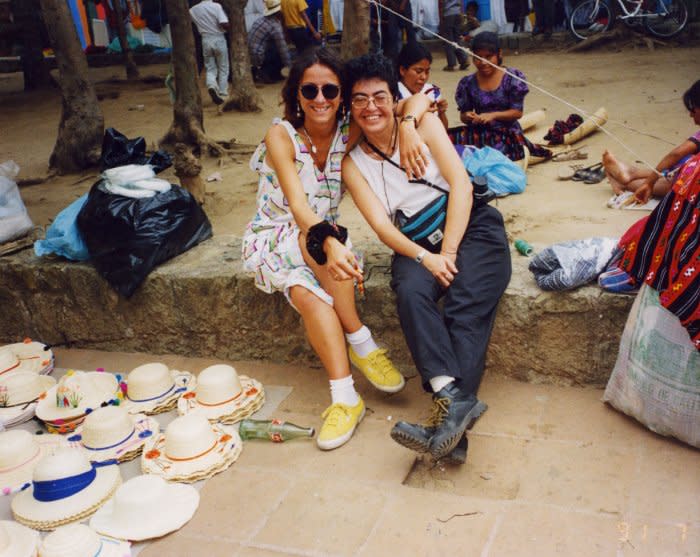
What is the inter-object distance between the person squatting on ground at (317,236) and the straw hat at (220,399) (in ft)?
1.35

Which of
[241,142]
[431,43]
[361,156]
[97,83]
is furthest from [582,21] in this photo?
[361,156]

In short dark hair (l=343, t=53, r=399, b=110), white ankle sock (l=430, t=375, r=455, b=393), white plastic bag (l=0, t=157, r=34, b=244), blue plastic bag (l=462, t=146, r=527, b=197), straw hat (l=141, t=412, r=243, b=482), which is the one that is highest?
short dark hair (l=343, t=53, r=399, b=110)

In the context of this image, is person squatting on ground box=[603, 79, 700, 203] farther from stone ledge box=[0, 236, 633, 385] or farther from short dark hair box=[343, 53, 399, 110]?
short dark hair box=[343, 53, 399, 110]

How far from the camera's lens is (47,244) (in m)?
3.93

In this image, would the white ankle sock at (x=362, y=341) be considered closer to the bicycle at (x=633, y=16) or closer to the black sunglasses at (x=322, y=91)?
the black sunglasses at (x=322, y=91)

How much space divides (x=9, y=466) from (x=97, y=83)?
11.9 meters

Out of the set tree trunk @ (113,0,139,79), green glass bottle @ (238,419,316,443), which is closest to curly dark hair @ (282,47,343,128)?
green glass bottle @ (238,419,316,443)

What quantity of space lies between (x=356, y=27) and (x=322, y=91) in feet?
10.0

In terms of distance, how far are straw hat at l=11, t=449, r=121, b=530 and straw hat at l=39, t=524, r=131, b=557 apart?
15 cm

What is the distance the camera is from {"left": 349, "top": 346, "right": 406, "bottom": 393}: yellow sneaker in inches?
120

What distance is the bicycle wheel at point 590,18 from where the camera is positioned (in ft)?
39.1

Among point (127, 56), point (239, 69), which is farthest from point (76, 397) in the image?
point (127, 56)

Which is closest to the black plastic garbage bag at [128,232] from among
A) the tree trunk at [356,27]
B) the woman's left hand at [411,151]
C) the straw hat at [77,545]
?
the woman's left hand at [411,151]

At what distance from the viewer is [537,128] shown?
716cm
